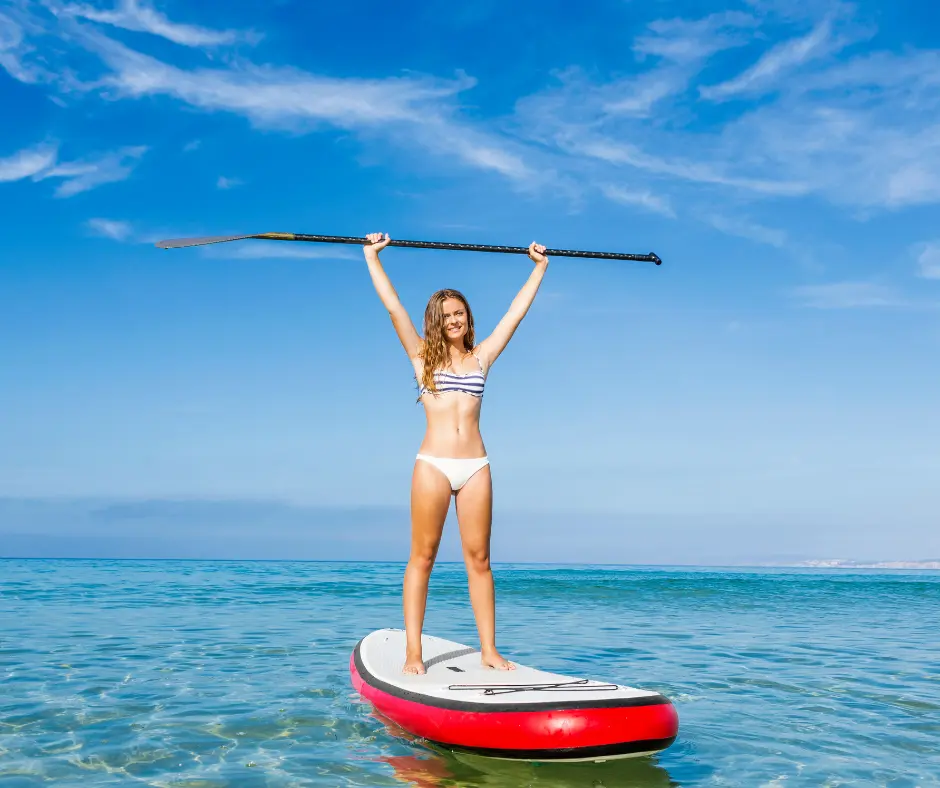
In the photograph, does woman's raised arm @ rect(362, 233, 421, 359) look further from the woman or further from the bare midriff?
the bare midriff

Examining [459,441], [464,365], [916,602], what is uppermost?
[464,365]

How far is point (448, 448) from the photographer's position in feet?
18.6

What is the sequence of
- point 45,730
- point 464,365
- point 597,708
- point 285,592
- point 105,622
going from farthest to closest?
point 285,592 → point 105,622 → point 464,365 → point 45,730 → point 597,708

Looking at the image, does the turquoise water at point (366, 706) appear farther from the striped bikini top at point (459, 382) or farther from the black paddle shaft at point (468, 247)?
the black paddle shaft at point (468, 247)

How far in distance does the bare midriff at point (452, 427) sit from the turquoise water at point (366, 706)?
1900 millimetres

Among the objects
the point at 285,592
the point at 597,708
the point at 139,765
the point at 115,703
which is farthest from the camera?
the point at 285,592

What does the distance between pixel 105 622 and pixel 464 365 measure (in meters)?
8.76

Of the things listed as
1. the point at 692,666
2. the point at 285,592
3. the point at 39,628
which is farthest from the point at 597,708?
the point at 285,592

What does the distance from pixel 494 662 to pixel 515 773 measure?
4.07 ft

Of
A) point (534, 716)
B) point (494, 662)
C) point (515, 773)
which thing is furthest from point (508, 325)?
point (515, 773)

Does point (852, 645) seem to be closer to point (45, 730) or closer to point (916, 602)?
point (45, 730)

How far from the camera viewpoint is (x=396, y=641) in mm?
7344

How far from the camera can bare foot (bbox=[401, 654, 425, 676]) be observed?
18.8 feet

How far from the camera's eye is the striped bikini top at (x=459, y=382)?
5.73m
